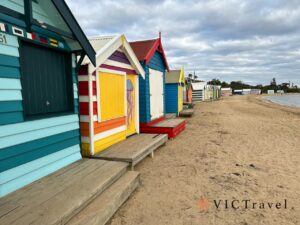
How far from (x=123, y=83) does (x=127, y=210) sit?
3.65 m

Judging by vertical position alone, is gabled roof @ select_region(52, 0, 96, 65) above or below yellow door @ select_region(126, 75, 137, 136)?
above

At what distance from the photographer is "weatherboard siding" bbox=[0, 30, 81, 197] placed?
270 centimetres

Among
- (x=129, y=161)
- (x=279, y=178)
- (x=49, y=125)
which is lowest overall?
(x=279, y=178)

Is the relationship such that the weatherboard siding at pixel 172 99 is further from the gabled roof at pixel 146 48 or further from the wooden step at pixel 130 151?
the wooden step at pixel 130 151

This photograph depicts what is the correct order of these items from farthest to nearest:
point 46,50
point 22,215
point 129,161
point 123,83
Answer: point 123,83
point 129,161
point 46,50
point 22,215

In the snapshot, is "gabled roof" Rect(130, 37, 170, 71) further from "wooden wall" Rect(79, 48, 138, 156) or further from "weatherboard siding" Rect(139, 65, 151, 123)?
"wooden wall" Rect(79, 48, 138, 156)

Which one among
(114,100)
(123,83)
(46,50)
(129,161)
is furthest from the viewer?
(123,83)

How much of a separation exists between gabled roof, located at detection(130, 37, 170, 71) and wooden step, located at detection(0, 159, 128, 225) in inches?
191

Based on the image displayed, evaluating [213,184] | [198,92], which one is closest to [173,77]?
[213,184]

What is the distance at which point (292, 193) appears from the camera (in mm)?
3693

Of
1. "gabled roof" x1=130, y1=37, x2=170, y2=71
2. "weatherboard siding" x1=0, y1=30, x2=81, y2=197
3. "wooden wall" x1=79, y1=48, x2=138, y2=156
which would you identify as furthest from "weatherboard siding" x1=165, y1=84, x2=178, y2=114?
"weatherboard siding" x1=0, y1=30, x2=81, y2=197

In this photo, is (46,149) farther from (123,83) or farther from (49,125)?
(123,83)

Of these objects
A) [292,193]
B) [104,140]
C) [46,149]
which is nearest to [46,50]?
[46,149]

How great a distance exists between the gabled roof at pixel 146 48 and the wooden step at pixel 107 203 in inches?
196
